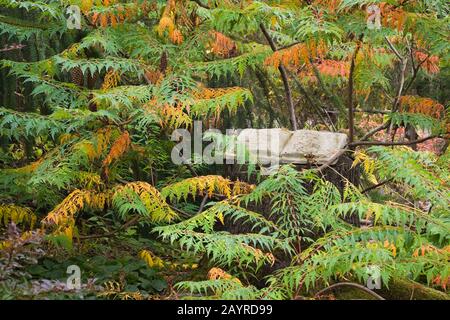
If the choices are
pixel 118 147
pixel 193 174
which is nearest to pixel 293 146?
pixel 193 174

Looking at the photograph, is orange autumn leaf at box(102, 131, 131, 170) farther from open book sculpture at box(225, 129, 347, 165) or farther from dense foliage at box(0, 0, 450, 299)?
open book sculpture at box(225, 129, 347, 165)

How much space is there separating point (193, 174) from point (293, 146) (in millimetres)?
1066

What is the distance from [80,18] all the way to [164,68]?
2.47ft

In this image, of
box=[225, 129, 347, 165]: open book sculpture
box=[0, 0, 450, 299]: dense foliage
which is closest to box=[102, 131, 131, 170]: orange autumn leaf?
box=[0, 0, 450, 299]: dense foliage

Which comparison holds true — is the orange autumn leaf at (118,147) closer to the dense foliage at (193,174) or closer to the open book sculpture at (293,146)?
the dense foliage at (193,174)

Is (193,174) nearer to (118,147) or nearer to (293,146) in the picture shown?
(293,146)

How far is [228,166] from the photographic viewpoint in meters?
5.86

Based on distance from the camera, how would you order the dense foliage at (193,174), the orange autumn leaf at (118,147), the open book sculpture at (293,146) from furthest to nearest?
the open book sculpture at (293,146) < the orange autumn leaf at (118,147) < the dense foliage at (193,174)

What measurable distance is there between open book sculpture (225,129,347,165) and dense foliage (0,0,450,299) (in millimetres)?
104

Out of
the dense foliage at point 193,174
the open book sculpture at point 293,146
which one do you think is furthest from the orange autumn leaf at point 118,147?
the open book sculpture at point 293,146

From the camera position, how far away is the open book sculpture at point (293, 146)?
5.13m

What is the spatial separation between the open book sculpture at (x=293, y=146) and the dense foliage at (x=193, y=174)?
104 mm
